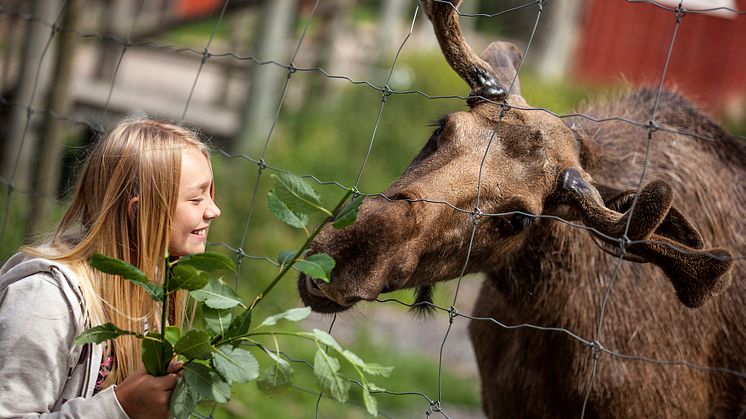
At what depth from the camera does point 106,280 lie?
9.20 feet

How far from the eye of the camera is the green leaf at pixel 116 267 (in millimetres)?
2473

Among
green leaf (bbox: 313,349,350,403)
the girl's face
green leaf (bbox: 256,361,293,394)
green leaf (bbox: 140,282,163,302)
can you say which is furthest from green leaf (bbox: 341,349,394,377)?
the girl's face

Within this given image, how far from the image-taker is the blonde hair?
9.21 feet

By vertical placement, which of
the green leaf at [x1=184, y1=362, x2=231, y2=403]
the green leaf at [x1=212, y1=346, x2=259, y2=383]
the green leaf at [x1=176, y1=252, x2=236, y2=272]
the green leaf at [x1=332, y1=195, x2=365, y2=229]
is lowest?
the green leaf at [x1=184, y1=362, x2=231, y2=403]

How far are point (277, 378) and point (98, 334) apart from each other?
505 millimetres

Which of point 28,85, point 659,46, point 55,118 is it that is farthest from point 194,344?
point 659,46

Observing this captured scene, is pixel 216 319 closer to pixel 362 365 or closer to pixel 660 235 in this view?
pixel 362 365

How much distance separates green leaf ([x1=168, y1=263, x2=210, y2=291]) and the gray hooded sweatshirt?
0.33m

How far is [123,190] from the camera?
2.85 metres

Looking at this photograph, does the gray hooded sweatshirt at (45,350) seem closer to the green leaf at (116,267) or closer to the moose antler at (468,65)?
the green leaf at (116,267)

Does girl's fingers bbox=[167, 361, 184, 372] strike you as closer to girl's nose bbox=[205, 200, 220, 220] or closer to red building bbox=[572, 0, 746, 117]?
girl's nose bbox=[205, 200, 220, 220]

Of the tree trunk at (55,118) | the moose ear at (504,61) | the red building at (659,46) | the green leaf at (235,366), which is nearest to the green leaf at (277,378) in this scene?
the green leaf at (235,366)

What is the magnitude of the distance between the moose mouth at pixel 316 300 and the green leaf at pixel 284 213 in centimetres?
57

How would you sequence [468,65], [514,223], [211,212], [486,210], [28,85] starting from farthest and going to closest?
[28,85]
[468,65]
[514,223]
[486,210]
[211,212]
